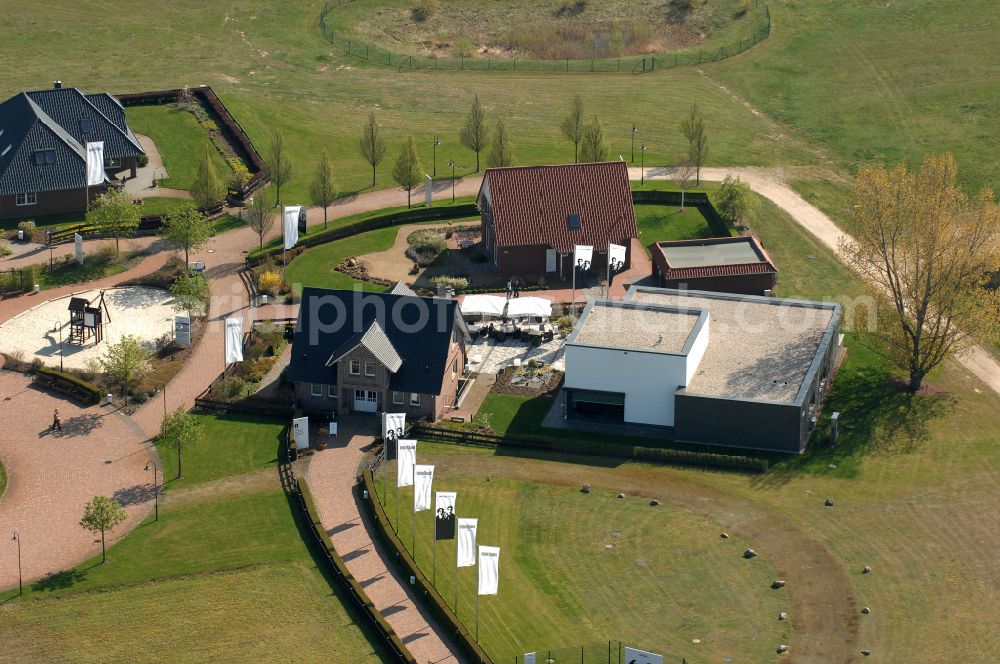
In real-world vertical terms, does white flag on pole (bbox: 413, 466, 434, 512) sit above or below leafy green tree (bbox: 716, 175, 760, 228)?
below

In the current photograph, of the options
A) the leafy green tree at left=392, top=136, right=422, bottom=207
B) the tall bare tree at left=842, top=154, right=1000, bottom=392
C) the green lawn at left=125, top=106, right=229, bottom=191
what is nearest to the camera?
the tall bare tree at left=842, top=154, right=1000, bottom=392

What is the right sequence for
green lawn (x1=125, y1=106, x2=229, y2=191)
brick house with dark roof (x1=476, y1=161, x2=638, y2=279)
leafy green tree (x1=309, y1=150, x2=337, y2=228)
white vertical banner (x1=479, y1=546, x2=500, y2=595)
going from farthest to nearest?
green lawn (x1=125, y1=106, x2=229, y2=191) < leafy green tree (x1=309, y1=150, x2=337, y2=228) < brick house with dark roof (x1=476, y1=161, x2=638, y2=279) < white vertical banner (x1=479, y1=546, x2=500, y2=595)

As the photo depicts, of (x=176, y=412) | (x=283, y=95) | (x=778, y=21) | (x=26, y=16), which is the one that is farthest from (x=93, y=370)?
(x=778, y=21)

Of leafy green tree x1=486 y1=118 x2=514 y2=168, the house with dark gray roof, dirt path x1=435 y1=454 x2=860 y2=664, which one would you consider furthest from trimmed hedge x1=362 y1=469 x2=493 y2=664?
the house with dark gray roof

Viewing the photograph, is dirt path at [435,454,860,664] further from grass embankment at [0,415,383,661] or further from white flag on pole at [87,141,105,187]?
white flag on pole at [87,141,105,187]

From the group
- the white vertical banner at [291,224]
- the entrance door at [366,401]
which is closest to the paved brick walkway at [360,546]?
the entrance door at [366,401]

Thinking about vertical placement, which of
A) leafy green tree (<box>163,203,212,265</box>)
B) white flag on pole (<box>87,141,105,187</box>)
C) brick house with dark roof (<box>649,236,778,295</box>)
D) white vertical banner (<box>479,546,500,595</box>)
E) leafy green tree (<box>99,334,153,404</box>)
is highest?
white flag on pole (<box>87,141,105,187</box>)

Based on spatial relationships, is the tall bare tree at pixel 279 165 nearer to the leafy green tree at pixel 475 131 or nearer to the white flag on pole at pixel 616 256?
the leafy green tree at pixel 475 131
